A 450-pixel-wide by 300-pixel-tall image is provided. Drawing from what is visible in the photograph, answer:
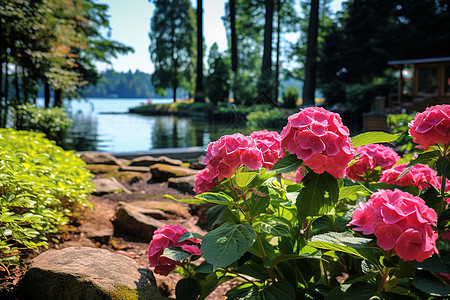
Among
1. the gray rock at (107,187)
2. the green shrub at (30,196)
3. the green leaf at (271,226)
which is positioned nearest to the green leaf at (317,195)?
the green leaf at (271,226)

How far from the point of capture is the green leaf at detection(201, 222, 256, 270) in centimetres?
135

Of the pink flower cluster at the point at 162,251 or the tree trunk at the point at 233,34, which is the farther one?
the tree trunk at the point at 233,34

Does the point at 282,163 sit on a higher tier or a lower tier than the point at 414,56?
lower

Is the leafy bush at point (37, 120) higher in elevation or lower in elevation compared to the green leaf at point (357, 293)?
higher

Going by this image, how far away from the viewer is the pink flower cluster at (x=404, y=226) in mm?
1183

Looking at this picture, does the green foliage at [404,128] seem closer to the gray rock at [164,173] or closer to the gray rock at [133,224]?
the gray rock at [133,224]

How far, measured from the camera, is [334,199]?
1.40 m

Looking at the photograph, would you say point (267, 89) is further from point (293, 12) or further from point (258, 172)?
point (258, 172)

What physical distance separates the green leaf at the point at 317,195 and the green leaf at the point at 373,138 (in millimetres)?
191

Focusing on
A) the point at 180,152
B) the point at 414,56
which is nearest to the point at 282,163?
the point at 180,152

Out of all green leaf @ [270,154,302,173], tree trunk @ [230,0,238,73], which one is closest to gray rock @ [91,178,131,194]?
green leaf @ [270,154,302,173]

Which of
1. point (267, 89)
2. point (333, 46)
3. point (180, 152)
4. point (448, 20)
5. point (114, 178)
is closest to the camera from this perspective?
point (114, 178)

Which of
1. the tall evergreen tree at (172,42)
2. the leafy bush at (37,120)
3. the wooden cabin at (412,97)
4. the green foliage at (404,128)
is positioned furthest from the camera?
the tall evergreen tree at (172,42)

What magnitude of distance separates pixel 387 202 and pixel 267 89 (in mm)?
18880
